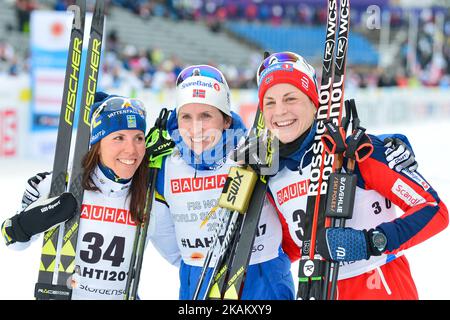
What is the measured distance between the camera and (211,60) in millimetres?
20172

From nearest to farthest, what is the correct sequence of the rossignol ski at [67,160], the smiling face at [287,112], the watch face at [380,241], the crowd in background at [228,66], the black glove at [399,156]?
the watch face at [380,241] < the black glove at [399,156] < the smiling face at [287,112] < the rossignol ski at [67,160] < the crowd in background at [228,66]

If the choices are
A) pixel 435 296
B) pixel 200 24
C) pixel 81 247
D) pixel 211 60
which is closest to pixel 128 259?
pixel 81 247

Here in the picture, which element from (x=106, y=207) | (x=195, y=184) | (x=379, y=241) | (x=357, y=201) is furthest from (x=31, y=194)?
(x=379, y=241)

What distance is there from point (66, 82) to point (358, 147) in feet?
5.13

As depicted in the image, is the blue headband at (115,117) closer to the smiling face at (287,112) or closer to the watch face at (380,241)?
the smiling face at (287,112)

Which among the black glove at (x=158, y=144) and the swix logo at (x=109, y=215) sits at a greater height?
the black glove at (x=158, y=144)

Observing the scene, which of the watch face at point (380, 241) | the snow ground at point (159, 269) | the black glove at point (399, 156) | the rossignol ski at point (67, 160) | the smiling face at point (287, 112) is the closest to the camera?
the watch face at point (380, 241)

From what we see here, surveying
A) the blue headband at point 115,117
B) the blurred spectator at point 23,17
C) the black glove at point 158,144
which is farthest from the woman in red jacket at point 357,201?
the blurred spectator at point 23,17

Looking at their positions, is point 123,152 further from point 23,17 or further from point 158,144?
point 23,17

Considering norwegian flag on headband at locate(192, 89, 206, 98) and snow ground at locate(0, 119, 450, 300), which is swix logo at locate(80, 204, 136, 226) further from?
snow ground at locate(0, 119, 450, 300)

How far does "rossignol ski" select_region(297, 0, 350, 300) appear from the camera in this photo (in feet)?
8.79

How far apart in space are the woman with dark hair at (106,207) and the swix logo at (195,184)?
0.46ft

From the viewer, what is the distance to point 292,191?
2.86 metres

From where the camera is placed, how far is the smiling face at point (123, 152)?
2951 mm
